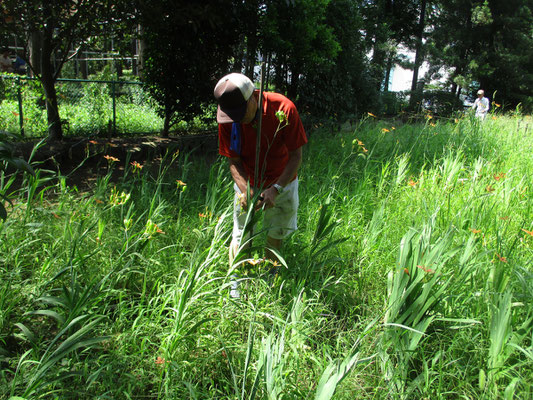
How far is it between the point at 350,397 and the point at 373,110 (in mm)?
9001

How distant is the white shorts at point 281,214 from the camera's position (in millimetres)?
2490

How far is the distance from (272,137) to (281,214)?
0.55 metres

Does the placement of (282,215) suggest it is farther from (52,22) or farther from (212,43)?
(212,43)

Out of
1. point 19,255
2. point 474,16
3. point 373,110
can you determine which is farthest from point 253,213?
point 474,16

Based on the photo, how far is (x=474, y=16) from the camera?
20250mm

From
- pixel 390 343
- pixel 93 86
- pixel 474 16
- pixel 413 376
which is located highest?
pixel 474 16

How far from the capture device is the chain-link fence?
5.70m

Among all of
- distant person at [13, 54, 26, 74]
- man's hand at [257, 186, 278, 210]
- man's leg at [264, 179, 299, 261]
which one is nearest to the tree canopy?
distant person at [13, 54, 26, 74]

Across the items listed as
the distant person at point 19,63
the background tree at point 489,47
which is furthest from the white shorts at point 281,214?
the background tree at point 489,47

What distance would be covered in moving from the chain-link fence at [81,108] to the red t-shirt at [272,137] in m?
3.67

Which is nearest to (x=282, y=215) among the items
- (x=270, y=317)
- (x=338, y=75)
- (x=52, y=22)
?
(x=270, y=317)

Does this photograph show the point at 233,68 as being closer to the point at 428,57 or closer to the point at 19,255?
the point at 19,255

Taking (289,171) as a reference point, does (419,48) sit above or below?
above

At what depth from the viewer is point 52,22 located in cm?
486
